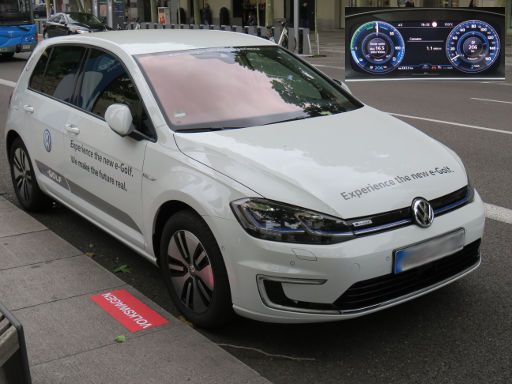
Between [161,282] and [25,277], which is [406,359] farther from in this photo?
[25,277]

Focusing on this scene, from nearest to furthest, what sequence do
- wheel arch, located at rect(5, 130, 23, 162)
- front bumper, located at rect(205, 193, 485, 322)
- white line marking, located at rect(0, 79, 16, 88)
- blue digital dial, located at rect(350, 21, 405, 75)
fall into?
front bumper, located at rect(205, 193, 485, 322) < wheel arch, located at rect(5, 130, 23, 162) < blue digital dial, located at rect(350, 21, 405, 75) < white line marking, located at rect(0, 79, 16, 88)

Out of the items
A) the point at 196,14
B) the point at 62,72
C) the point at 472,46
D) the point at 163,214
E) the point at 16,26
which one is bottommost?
the point at 163,214

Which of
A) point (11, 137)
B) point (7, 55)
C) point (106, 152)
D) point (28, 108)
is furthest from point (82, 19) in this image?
point (106, 152)

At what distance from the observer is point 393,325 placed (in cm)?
379

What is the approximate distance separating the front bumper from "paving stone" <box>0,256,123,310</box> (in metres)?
1.31

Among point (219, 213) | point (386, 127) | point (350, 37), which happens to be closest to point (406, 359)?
point (219, 213)

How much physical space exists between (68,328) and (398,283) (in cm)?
183

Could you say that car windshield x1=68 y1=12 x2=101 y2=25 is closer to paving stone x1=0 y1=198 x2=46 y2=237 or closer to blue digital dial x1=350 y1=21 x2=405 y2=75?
blue digital dial x1=350 y1=21 x2=405 y2=75

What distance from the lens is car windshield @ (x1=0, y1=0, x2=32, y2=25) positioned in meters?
22.6

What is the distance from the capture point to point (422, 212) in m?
3.40

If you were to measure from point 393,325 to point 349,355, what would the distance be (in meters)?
0.42

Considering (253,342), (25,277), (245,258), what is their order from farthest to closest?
1. (25,277)
2. (253,342)
3. (245,258)

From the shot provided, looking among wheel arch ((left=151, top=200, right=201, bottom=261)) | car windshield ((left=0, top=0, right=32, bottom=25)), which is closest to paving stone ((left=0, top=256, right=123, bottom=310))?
wheel arch ((left=151, top=200, right=201, bottom=261))

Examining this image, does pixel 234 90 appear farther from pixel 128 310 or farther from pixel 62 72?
pixel 62 72
